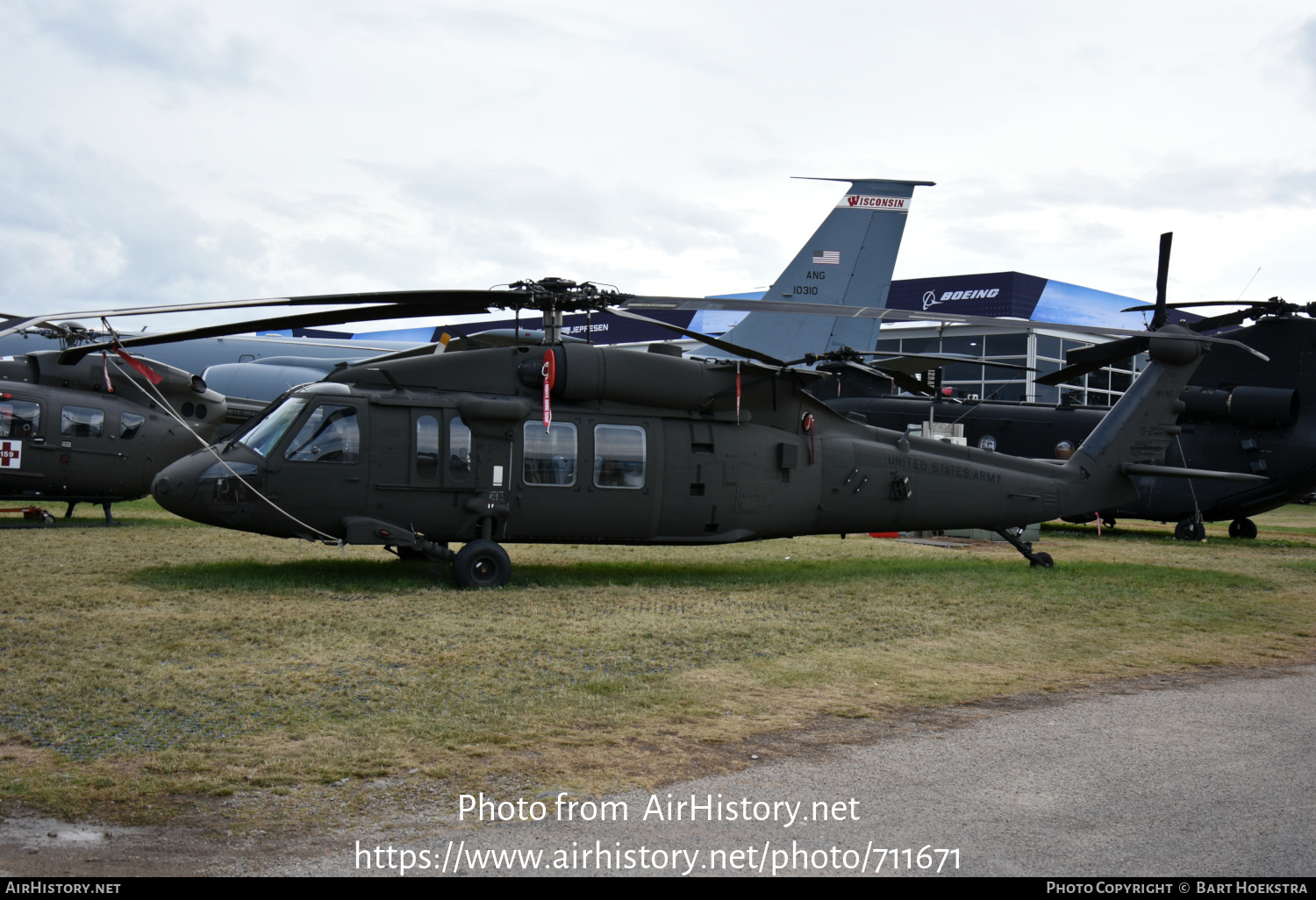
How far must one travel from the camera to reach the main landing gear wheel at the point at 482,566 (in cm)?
1061

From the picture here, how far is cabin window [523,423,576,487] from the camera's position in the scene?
1132 cm

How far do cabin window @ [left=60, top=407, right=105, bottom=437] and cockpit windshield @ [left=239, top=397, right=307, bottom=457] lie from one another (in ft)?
24.1

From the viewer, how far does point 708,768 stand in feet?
16.6

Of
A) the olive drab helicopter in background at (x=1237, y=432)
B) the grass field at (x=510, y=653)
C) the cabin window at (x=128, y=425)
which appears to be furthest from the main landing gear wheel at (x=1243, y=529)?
the cabin window at (x=128, y=425)

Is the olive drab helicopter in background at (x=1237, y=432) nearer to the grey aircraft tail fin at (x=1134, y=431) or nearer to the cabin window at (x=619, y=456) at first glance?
the grey aircraft tail fin at (x=1134, y=431)

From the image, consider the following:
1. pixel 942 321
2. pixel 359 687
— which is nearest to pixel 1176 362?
pixel 942 321

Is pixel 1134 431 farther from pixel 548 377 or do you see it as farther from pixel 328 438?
pixel 328 438

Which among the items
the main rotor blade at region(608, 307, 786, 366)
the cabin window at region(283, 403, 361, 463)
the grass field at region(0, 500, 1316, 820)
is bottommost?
the grass field at region(0, 500, 1316, 820)

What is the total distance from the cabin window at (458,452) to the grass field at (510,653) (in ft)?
4.06

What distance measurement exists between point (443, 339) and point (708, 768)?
8246 millimetres

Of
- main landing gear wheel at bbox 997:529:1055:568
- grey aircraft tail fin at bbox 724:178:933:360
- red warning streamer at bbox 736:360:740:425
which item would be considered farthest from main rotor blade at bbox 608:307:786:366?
grey aircraft tail fin at bbox 724:178:933:360

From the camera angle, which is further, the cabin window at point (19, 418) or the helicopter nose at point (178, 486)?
the cabin window at point (19, 418)

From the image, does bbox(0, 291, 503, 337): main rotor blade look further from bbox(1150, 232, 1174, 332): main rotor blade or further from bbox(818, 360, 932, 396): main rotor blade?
bbox(1150, 232, 1174, 332): main rotor blade

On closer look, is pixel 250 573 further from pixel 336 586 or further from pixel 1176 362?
pixel 1176 362
